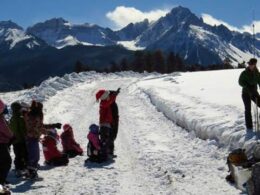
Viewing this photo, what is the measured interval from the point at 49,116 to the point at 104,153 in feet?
38.1

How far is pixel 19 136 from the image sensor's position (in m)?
12.3

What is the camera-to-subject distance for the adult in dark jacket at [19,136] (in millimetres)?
12273

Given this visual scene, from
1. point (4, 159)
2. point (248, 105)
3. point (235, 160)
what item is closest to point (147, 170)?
point (235, 160)

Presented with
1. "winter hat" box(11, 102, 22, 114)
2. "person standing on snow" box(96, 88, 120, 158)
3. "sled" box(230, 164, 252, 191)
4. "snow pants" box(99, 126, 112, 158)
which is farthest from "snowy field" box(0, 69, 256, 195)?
"winter hat" box(11, 102, 22, 114)

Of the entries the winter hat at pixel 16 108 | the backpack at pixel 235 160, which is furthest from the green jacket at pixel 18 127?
the backpack at pixel 235 160

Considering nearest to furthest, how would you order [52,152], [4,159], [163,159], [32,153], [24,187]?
[4,159] < [24,187] < [32,153] < [52,152] < [163,159]

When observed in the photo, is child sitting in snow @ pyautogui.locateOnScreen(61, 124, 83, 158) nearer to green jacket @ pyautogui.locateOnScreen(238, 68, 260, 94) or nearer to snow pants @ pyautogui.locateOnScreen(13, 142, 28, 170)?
snow pants @ pyautogui.locateOnScreen(13, 142, 28, 170)

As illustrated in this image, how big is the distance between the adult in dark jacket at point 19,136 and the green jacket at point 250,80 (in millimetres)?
6275

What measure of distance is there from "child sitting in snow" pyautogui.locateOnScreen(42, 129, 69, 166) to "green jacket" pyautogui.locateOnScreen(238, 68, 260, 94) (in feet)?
17.6

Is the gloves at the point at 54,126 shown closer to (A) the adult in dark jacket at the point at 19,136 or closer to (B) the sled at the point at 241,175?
(A) the adult in dark jacket at the point at 19,136

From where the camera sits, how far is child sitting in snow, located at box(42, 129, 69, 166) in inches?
525

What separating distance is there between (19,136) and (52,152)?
136 centimetres

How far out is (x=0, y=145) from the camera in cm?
1033

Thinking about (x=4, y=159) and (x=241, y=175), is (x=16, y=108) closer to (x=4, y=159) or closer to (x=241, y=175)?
(x=4, y=159)
